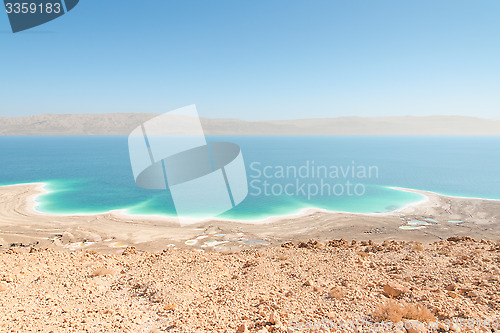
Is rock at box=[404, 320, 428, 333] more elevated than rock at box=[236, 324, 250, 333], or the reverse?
rock at box=[236, 324, 250, 333]

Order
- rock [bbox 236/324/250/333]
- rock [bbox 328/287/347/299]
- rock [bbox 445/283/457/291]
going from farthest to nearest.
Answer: rock [bbox 445/283/457/291], rock [bbox 328/287/347/299], rock [bbox 236/324/250/333]

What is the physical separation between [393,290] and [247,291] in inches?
153

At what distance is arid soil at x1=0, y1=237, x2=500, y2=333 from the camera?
18.8 feet

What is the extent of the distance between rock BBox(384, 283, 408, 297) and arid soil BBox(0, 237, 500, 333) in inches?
1.0

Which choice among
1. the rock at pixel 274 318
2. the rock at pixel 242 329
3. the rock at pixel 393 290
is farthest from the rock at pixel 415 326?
the rock at pixel 242 329

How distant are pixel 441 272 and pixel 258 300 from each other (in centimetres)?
631

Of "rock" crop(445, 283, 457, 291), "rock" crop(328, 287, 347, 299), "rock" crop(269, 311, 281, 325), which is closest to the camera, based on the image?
"rock" crop(269, 311, 281, 325)

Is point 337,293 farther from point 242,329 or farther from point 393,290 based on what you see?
point 242,329

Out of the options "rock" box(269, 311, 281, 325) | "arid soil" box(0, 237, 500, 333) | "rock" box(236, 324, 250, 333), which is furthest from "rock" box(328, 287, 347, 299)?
"rock" box(236, 324, 250, 333)

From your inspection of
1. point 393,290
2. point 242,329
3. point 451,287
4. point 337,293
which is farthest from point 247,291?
point 451,287

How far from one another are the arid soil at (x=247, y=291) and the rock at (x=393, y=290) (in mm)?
27

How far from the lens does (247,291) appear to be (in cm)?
746

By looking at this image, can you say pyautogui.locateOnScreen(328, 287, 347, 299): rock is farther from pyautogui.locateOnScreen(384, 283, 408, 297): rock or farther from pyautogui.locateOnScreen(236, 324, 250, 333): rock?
pyautogui.locateOnScreen(236, 324, 250, 333): rock

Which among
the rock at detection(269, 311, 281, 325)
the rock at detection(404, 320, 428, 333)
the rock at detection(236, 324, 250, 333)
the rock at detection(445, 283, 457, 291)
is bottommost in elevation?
the rock at detection(445, 283, 457, 291)
